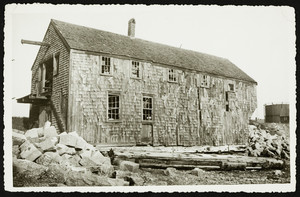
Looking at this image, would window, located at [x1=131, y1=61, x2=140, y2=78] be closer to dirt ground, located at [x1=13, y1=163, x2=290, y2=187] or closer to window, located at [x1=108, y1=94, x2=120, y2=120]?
window, located at [x1=108, y1=94, x2=120, y2=120]

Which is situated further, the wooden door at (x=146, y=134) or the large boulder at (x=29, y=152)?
the wooden door at (x=146, y=134)

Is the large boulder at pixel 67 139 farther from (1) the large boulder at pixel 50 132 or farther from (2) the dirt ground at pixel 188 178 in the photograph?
(2) the dirt ground at pixel 188 178

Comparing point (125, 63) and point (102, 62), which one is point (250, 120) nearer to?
point (125, 63)

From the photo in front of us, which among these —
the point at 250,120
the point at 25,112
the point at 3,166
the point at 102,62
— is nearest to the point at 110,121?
the point at 102,62

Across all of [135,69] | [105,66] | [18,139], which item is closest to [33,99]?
[18,139]

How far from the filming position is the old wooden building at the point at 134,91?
888cm

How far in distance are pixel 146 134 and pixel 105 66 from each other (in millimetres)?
2574

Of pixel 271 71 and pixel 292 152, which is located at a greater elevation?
pixel 271 71

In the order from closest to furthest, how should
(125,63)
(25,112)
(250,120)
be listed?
(25,112), (125,63), (250,120)

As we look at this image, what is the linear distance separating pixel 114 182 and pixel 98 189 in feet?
1.50

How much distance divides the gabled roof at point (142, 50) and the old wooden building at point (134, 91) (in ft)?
0.10

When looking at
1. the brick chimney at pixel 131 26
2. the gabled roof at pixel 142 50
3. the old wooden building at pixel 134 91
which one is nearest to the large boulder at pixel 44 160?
the old wooden building at pixel 134 91

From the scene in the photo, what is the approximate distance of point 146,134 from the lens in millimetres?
9867

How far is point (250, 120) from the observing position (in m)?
10.5
